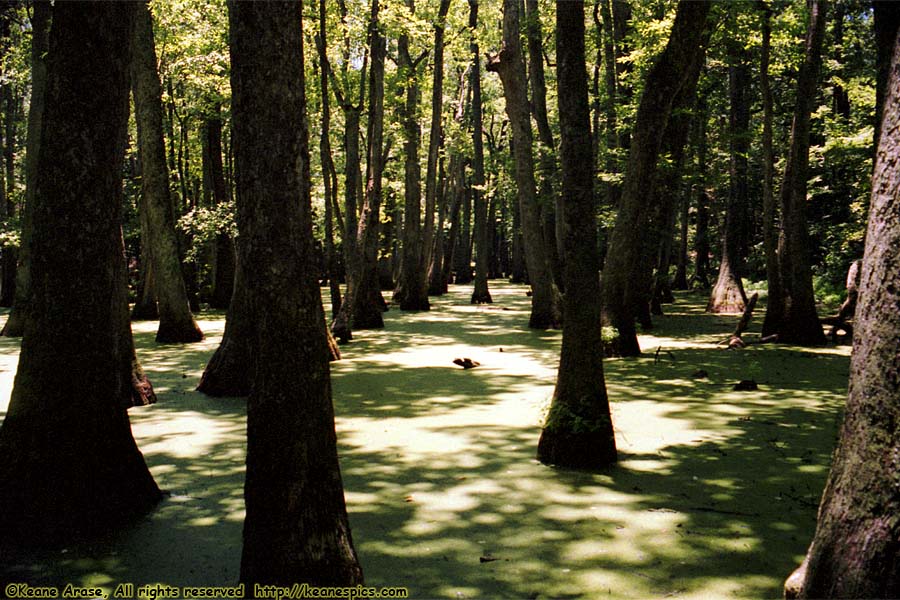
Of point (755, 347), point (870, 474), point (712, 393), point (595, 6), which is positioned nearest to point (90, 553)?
point (870, 474)

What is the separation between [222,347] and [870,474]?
8.05 meters

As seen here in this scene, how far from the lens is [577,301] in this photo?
21.2 feet

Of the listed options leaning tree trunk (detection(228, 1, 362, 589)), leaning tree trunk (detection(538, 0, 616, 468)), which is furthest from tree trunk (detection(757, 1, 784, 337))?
leaning tree trunk (detection(228, 1, 362, 589))

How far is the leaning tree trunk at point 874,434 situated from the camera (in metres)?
2.88

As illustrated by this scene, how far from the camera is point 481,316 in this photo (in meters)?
21.1

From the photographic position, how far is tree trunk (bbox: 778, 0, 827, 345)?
42.2 ft

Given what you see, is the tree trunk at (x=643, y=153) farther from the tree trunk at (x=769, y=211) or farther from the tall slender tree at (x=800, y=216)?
the tree trunk at (x=769, y=211)

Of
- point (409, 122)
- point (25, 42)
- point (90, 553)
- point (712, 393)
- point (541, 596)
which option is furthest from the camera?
point (409, 122)

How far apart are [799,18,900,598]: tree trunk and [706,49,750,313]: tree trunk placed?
16.7 meters

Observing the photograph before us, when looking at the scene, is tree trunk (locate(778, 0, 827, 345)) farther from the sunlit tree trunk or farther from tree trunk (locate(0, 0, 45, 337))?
tree trunk (locate(0, 0, 45, 337))

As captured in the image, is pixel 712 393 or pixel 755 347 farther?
pixel 755 347

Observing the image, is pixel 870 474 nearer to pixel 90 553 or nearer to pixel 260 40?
pixel 260 40

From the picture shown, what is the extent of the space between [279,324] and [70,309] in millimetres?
2176

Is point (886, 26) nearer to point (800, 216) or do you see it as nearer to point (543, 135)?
point (800, 216)
